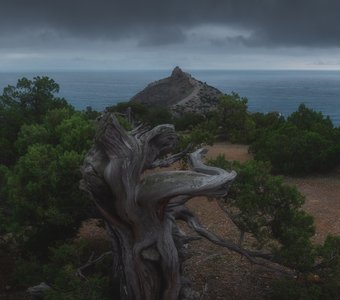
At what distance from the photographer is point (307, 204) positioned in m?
20.4

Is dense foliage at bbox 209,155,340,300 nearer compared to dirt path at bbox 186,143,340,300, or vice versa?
dense foliage at bbox 209,155,340,300

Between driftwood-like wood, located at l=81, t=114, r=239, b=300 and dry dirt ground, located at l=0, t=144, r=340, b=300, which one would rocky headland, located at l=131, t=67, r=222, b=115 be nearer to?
dry dirt ground, located at l=0, t=144, r=340, b=300

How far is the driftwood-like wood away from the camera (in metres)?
9.34

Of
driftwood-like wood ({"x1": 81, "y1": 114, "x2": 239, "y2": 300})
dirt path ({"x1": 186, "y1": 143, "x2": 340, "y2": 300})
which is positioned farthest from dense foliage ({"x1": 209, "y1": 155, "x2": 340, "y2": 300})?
driftwood-like wood ({"x1": 81, "y1": 114, "x2": 239, "y2": 300})

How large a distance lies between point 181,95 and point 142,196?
4635 centimetres

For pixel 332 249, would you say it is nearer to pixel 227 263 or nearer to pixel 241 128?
pixel 227 263

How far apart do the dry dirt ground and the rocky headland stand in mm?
27806

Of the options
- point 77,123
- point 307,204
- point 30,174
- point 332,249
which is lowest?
point 307,204

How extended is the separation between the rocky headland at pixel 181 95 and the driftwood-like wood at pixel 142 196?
3780 centimetres

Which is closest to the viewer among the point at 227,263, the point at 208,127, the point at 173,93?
the point at 227,263

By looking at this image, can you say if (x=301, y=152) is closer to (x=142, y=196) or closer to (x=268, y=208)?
(x=268, y=208)

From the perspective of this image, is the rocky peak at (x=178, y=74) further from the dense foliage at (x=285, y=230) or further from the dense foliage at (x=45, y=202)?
the dense foliage at (x=285, y=230)

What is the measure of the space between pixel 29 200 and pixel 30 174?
2.17 ft

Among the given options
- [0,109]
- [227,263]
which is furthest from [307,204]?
[0,109]
